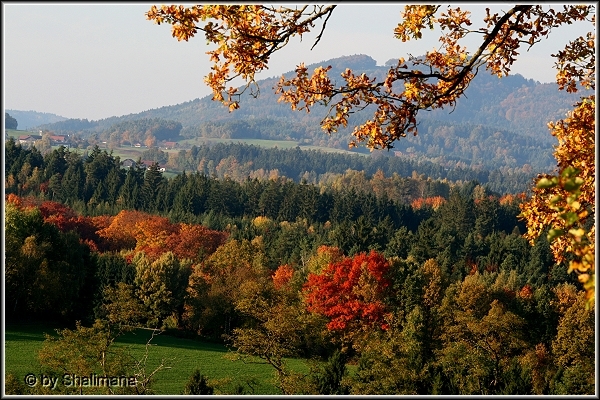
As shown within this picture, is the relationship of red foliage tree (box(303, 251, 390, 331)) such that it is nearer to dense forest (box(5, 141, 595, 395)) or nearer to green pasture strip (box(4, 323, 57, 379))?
dense forest (box(5, 141, 595, 395))

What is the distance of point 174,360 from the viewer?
142 feet

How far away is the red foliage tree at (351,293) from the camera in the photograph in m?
49.2

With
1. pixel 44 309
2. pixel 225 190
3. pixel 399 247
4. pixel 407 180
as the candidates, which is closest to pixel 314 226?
pixel 225 190

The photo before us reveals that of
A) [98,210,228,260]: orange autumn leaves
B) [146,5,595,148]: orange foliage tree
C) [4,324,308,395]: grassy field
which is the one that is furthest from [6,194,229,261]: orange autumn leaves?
[146,5,595,148]: orange foliage tree

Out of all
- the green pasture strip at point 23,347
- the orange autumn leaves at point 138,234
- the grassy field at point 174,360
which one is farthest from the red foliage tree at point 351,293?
the orange autumn leaves at point 138,234

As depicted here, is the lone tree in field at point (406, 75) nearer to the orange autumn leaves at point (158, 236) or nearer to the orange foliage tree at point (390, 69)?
the orange foliage tree at point (390, 69)

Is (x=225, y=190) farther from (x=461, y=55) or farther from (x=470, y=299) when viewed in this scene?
(x=461, y=55)

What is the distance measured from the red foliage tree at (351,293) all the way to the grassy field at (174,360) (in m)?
4.63

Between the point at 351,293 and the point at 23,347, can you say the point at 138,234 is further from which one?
the point at 23,347

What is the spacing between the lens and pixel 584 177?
9375 mm

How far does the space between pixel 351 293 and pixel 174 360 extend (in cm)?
1289

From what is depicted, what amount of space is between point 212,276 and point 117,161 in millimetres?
80340

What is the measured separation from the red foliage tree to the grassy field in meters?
4.63

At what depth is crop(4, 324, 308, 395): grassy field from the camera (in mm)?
37062
